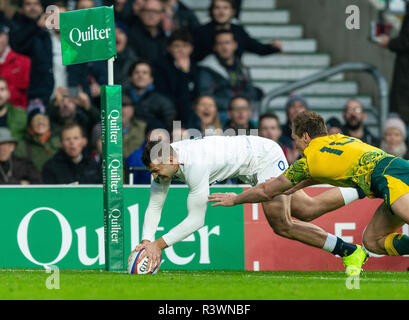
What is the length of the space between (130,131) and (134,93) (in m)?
0.83

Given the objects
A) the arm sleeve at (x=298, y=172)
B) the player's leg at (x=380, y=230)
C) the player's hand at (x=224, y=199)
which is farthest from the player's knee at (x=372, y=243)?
the player's hand at (x=224, y=199)

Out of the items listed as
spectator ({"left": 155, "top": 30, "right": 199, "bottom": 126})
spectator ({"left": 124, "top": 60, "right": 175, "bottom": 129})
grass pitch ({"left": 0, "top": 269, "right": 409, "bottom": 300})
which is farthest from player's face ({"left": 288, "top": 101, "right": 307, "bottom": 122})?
grass pitch ({"left": 0, "top": 269, "right": 409, "bottom": 300})

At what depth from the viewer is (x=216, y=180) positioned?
439 inches

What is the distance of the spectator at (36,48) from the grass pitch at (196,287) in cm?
495

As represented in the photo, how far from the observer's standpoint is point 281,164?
1128cm

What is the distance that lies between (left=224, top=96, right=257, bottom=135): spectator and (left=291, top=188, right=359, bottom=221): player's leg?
120 inches

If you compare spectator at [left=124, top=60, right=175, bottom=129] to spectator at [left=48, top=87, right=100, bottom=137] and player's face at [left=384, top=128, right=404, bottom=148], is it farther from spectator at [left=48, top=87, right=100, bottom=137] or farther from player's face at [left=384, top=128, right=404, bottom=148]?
player's face at [left=384, top=128, right=404, bottom=148]

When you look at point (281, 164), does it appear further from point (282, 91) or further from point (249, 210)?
point (282, 91)

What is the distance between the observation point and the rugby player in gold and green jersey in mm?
9812

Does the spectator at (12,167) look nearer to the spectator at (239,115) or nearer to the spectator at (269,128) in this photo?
the spectator at (239,115)

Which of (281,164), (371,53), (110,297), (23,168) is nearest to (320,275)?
(281,164)

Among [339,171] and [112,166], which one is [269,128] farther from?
[339,171]

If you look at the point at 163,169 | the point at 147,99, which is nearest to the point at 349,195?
the point at 163,169

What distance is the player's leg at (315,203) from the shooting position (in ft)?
38.0
